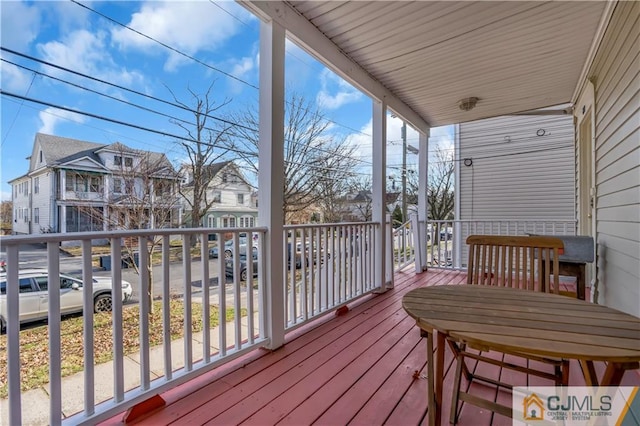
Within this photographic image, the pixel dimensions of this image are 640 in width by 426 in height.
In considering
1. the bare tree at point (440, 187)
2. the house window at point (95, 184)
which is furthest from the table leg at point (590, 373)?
the bare tree at point (440, 187)

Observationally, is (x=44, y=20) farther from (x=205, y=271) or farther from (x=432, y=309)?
(x=432, y=309)

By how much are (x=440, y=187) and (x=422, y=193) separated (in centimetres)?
772

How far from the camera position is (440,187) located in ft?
40.4

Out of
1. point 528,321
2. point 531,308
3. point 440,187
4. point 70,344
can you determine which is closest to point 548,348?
point 528,321

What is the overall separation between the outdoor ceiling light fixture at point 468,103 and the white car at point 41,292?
426cm

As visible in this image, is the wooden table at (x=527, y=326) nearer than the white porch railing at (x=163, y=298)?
Yes

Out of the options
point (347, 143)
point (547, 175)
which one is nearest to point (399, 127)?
point (347, 143)

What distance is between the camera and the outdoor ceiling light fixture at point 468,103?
4074 millimetres

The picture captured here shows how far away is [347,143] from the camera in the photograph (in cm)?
751

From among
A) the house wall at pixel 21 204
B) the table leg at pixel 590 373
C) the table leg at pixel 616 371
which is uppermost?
the house wall at pixel 21 204

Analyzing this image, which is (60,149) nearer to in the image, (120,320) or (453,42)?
(120,320)

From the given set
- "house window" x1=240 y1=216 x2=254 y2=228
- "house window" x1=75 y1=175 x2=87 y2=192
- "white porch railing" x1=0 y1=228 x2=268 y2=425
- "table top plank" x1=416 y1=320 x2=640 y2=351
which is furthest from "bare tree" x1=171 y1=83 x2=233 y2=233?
"table top plank" x1=416 y1=320 x2=640 y2=351

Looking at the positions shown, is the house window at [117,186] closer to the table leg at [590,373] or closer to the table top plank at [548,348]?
the table top plank at [548,348]

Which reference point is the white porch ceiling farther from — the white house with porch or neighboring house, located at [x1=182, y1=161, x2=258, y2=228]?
neighboring house, located at [x1=182, y1=161, x2=258, y2=228]
